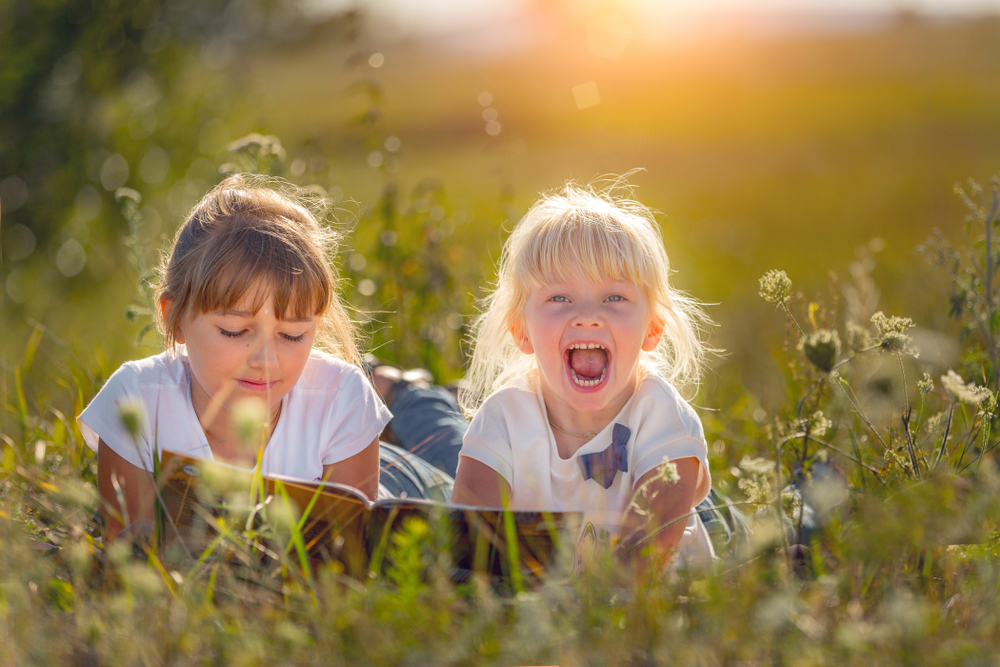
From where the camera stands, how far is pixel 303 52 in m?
11.5

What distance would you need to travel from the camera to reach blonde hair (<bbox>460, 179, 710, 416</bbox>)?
257 centimetres

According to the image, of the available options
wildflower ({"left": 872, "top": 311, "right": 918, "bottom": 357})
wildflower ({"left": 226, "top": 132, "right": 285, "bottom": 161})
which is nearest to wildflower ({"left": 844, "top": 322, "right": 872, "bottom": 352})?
wildflower ({"left": 872, "top": 311, "right": 918, "bottom": 357})

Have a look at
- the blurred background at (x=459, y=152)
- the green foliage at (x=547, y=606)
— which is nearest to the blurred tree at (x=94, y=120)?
the blurred background at (x=459, y=152)

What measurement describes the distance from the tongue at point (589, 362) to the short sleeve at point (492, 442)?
303 millimetres

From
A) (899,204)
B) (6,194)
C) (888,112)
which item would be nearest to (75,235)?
(6,194)

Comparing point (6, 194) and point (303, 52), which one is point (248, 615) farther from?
point (303, 52)

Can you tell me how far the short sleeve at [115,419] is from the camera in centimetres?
235

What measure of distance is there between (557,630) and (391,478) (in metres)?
1.91

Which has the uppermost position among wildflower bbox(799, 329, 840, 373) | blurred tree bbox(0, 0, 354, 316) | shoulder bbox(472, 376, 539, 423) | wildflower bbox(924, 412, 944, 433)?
blurred tree bbox(0, 0, 354, 316)

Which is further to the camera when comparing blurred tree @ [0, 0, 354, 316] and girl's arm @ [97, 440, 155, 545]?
blurred tree @ [0, 0, 354, 316]

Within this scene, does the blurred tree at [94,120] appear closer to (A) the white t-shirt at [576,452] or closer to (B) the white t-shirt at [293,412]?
(B) the white t-shirt at [293,412]

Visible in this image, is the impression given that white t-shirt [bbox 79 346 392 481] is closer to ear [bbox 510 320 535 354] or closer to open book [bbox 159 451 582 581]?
ear [bbox 510 320 535 354]

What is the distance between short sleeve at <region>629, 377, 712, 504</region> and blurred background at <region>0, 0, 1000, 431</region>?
34.6 inches

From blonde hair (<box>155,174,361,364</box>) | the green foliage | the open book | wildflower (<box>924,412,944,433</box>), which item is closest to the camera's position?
→ the green foliage
